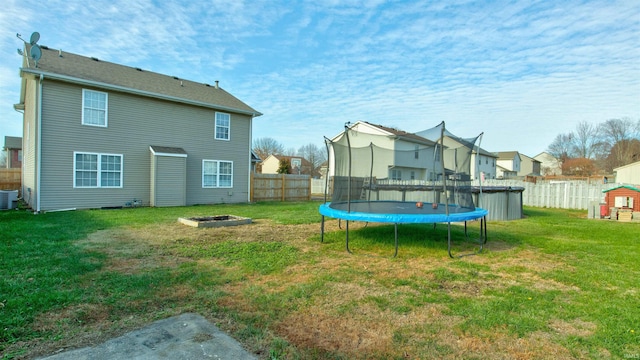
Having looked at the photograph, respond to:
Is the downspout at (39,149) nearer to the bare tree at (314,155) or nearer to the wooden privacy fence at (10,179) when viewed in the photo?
the wooden privacy fence at (10,179)

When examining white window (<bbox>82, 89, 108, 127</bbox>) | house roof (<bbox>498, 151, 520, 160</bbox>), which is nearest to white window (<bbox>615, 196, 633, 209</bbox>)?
white window (<bbox>82, 89, 108, 127</bbox>)

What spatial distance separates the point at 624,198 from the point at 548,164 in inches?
2388

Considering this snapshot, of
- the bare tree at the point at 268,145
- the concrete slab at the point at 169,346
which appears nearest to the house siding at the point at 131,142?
the concrete slab at the point at 169,346

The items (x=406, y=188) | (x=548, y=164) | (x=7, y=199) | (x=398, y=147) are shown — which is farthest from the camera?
(x=548, y=164)

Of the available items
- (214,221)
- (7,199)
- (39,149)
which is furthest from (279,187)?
(7,199)

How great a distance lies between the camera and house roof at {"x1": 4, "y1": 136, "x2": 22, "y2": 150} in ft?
104

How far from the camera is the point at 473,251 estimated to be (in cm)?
573

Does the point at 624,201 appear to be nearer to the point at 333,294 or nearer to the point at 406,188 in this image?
the point at 406,188

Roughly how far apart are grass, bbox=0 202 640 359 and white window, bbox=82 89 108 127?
632 centimetres

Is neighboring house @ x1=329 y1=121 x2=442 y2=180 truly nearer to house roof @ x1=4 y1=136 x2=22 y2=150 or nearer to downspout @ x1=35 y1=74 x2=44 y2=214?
downspout @ x1=35 y1=74 x2=44 y2=214

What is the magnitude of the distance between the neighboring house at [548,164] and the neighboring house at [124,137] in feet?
197

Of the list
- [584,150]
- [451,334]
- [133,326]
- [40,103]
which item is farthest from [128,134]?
[584,150]

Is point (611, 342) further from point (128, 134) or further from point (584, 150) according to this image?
point (584, 150)

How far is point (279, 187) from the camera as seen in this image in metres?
17.9
